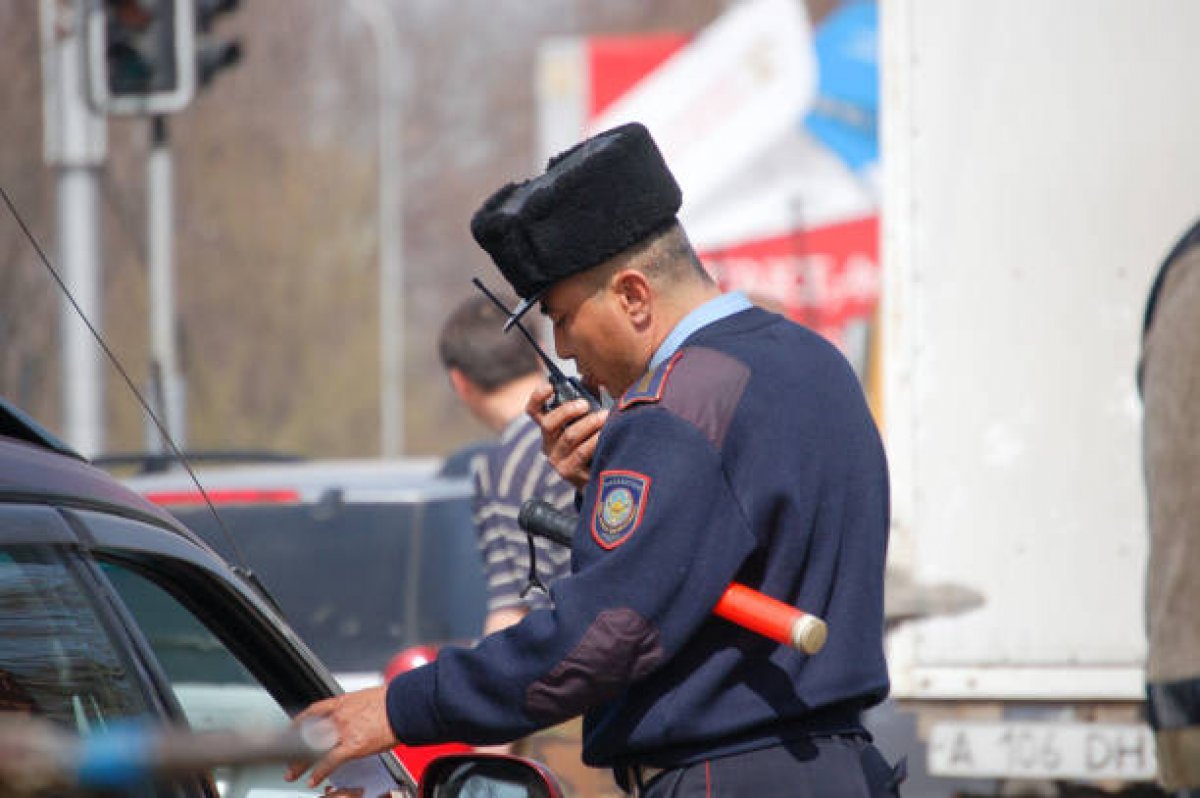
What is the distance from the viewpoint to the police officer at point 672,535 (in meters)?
2.52

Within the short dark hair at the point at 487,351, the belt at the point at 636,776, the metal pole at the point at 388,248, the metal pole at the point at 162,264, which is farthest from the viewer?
the metal pole at the point at 388,248

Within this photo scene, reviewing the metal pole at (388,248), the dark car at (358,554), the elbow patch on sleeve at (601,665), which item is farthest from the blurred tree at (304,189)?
the elbow patch on sleeve at (601,665)

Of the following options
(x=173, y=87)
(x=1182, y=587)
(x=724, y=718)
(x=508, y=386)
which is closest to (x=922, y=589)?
(x=508, y=386)

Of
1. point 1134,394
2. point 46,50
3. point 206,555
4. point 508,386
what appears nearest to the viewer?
point 206,555

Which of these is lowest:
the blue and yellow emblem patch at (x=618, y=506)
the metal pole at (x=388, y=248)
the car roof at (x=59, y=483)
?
the metal pole at (x=388, y=248)

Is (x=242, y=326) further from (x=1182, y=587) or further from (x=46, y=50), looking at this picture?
(x=1182, y=587)

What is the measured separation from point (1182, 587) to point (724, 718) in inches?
45.6

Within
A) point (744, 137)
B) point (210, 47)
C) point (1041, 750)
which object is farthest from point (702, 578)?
point (744, 137)

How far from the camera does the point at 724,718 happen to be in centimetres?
260

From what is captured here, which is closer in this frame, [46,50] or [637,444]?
[637,444]

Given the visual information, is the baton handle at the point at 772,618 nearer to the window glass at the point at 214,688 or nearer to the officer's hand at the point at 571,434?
the officer's hand at the point at 571,434

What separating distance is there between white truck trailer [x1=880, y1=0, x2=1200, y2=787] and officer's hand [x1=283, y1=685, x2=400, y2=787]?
10.6 ft

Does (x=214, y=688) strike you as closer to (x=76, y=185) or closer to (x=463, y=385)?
(x=463, y=385)

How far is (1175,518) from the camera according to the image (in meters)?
3.47
